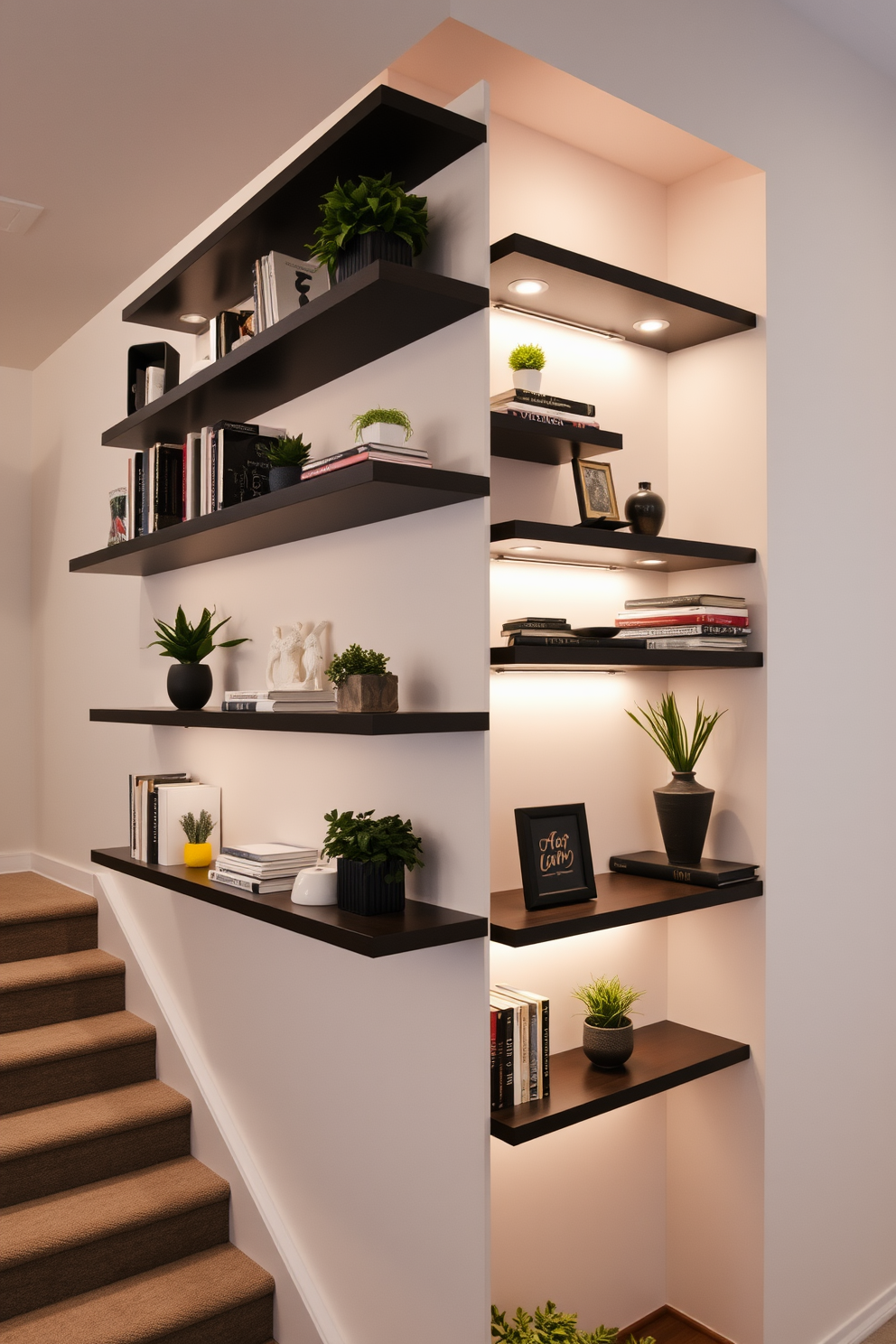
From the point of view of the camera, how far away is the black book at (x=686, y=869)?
7.34 ft

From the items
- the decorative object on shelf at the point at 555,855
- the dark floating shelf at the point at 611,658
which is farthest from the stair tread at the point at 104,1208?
the dark floating shelf at the point at 611,658

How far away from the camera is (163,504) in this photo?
2.61m

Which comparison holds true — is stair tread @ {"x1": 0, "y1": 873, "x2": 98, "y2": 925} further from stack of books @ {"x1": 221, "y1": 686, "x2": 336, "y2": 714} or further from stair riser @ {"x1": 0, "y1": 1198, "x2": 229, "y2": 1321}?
stack of books @ {"x1": 221, "y1": 686, "x2": 336, "y2": 714}

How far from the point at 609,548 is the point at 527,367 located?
0.41 meters

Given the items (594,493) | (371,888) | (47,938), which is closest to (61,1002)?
(47,938)

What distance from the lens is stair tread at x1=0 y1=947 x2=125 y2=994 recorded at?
300 cm

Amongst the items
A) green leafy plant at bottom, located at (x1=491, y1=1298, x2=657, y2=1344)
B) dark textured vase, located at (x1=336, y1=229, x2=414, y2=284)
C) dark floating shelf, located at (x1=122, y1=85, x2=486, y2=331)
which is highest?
dark floating shelf, located at (x1=122, y1=85, x2=486, y2=331)

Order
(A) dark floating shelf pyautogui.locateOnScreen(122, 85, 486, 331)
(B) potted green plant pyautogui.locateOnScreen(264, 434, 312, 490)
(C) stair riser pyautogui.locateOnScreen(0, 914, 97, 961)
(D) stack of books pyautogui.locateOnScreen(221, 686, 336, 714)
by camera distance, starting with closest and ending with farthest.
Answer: (A) dark floating shelf pyautogui.locateOnScreen(122, 85, 486, 331)
(D) stack of books pyautogui.locateOnScreen(221, 686, 336, 714)
(B) potted green plant pyautogui.locateOnScreen(264, 434, 312, 490)
(C) stair riser pyautogui.locateOnScreen(0, 914, 97, 961)

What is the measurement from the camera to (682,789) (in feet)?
7.67

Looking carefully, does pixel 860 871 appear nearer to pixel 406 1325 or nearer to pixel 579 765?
pixel 579 765

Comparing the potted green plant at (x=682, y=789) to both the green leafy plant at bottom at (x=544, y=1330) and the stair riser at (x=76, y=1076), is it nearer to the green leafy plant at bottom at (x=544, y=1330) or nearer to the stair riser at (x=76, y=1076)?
the green leafy plant at bottom at (x=544, y=1330)

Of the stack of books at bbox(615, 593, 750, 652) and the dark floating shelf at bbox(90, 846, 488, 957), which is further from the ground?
the stack of books at bbox(615, 593, 750, 652)

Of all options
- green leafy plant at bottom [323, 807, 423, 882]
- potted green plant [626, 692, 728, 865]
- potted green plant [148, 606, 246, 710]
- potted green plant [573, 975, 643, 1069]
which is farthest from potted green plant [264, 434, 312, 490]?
potted green plant [573, 975, 643, 1069]

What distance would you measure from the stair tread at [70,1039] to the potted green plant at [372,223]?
2175mm
